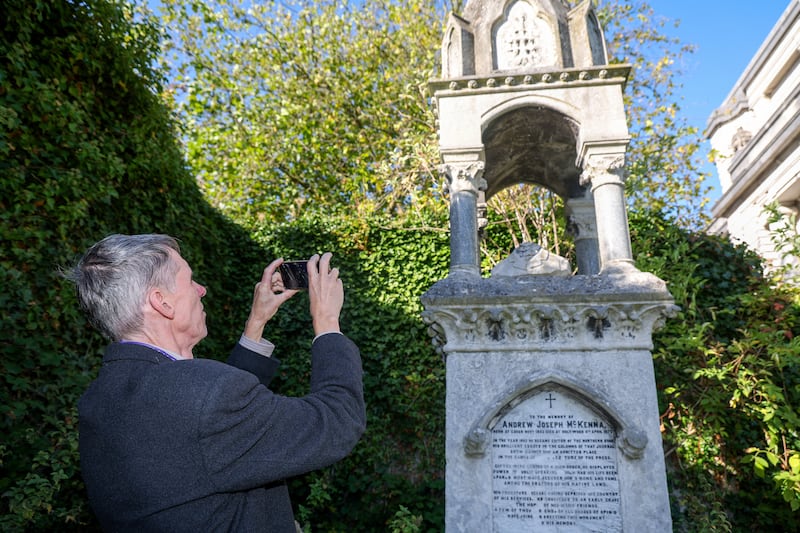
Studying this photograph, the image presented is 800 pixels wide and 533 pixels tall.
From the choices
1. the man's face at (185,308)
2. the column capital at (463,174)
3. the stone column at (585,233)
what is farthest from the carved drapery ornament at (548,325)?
the man's face at (185,308)

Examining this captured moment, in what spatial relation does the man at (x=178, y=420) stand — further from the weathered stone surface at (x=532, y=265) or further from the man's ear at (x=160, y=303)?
the weathered stone surface at (x=532, y=265)

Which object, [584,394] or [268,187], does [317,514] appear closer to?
[584,394]

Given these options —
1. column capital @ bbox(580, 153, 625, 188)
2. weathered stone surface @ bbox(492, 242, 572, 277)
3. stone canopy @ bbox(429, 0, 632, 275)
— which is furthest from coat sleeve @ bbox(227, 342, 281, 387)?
column capital @ bbox(580, 153, 625, 188)

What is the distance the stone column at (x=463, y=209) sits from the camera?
3893mm

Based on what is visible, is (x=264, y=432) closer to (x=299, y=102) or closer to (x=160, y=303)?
(x=160, y=303)

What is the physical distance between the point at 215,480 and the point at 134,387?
296mm

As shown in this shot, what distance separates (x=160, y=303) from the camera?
54.8 inches

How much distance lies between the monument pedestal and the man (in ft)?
7.32

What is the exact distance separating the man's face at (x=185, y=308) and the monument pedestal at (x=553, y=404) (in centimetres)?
219

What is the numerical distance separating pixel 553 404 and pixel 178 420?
2.82 m

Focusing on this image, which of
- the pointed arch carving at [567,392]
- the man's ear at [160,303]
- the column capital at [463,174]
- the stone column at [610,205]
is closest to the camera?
the man's ear at [160,303]

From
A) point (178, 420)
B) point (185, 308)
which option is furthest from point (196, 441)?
point (185, 308)

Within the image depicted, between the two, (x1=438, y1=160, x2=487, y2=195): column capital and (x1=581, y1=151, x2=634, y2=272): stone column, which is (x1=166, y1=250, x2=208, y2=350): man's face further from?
(x1=581, y1=151, x2=634, y2=272): stone column

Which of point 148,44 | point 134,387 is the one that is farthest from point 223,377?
point 148,44
